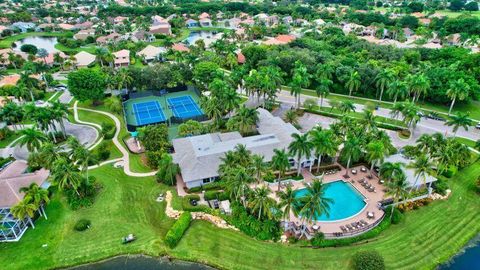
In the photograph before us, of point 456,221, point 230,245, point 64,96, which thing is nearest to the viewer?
point 230,245

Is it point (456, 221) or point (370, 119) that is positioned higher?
point (370, 119)

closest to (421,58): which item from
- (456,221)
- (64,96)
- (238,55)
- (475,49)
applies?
(475,49)

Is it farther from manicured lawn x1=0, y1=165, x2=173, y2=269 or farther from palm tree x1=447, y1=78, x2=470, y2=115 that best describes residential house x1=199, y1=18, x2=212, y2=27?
manicured lawn x1=0, y1=165, x2=173, y2=269

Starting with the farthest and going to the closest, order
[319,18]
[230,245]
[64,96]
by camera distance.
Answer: [319,18] < [64,96] < [230,245]

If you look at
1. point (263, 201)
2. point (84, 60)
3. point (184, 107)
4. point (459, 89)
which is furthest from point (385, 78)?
point (84, 60)

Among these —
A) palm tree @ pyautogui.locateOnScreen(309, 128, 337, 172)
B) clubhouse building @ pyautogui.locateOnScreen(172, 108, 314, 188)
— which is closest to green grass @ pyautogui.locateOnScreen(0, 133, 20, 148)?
clubhouse building @ pyautogui.locateOnScreen(172, 108, 314, 188)

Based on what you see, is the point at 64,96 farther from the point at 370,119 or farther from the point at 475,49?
the point at 475,49

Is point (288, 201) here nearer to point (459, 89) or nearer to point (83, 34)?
point (459, 89)
